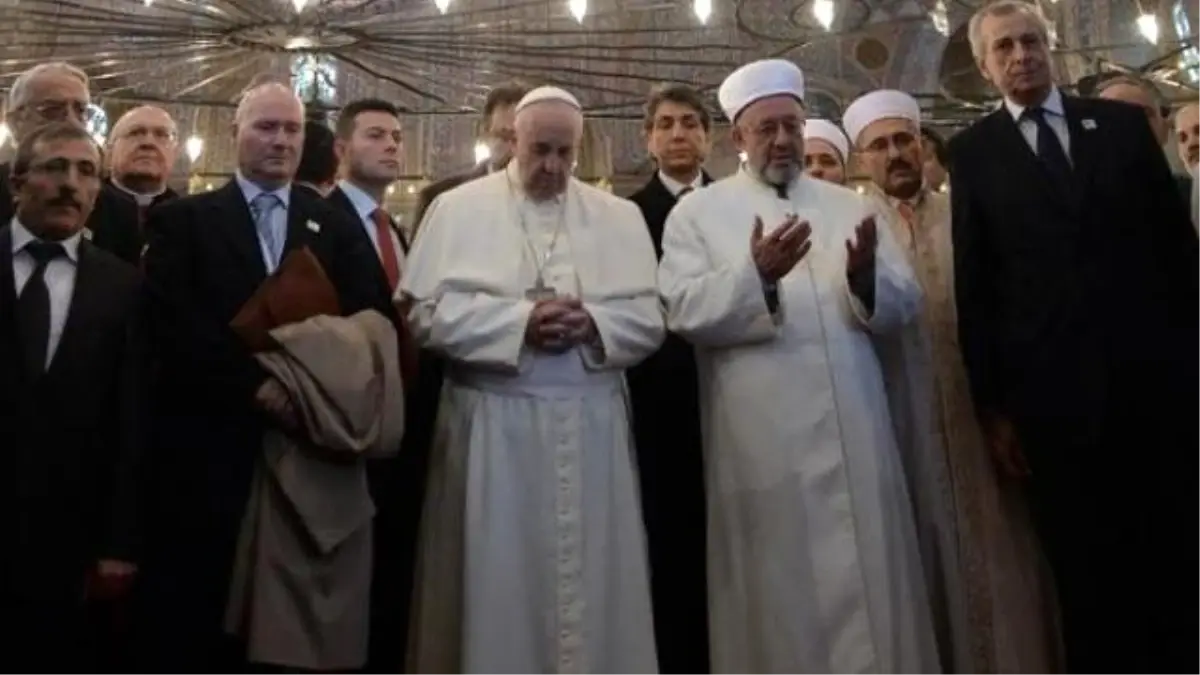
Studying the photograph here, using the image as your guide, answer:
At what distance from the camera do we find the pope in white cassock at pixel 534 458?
3141mm

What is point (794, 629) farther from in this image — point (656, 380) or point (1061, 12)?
point (1061, 12)

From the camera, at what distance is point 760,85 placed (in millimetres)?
3633

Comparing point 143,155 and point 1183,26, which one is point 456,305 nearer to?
point 143,155

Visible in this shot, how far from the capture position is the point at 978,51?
3.63m

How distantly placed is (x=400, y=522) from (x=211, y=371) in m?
0.87

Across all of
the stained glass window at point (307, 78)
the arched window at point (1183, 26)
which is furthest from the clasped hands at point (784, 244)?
the stained glass window at point (307, 78)

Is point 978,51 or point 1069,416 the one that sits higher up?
point 978,51

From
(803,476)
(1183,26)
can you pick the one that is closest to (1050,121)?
(803,476)

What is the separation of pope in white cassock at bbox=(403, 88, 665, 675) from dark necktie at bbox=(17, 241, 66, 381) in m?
0.93

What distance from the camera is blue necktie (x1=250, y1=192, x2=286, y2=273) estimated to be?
3.25 metres

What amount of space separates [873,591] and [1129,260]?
1.15 meters

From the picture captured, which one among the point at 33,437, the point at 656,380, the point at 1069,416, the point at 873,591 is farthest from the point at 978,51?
the point at 33,437

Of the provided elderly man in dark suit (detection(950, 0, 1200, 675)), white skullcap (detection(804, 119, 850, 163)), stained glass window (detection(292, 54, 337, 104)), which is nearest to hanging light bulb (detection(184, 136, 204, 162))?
stained glass window (detection(292, 54, 337, 104))

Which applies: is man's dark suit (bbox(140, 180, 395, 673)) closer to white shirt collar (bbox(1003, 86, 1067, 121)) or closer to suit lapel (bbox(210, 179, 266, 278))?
suit lapel (bbox(210, 179, 266, 278))
